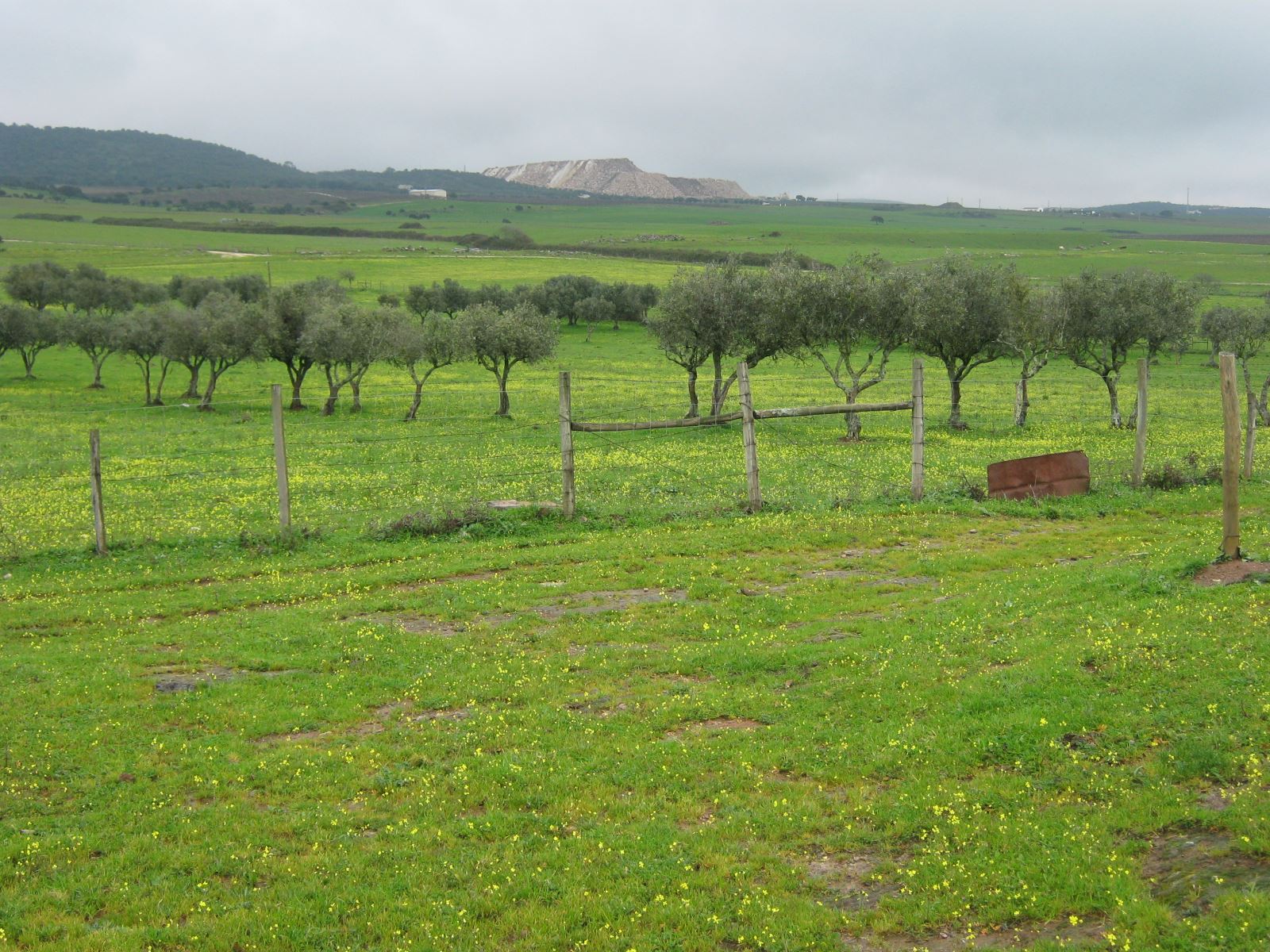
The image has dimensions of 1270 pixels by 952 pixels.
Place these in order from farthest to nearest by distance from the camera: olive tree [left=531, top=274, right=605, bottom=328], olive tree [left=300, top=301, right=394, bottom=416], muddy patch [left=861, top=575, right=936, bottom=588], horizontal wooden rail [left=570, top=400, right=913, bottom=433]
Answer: olive tree [left=531, top=274, right=605, bottom=328] → olive tree [left=300, top=301, right=394, bottom=416] → horizontal wooden rail [left=570, top=400, right=913, bottom=433] → muddy patch [left=861, top=575, right=936, bottom=588]

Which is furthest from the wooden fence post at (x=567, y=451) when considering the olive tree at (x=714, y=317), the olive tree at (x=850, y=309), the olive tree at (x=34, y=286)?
the olive tree at (x=34, y=286)

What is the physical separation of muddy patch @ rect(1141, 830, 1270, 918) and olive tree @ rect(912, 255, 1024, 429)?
1462 inches

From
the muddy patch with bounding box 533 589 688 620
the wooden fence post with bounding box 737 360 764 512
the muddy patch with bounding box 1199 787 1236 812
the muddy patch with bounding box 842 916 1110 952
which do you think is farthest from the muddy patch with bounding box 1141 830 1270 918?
the wooden fence post with bounding box 737 360 764 512

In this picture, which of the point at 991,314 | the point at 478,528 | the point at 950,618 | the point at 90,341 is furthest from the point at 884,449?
the point at 90,341

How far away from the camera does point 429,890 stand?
7.34m

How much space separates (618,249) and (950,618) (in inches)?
6758

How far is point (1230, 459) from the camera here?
1248 centimetres

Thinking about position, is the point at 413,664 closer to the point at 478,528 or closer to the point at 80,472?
the point at 478,528

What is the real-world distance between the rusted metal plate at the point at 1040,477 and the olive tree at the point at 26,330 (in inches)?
2595

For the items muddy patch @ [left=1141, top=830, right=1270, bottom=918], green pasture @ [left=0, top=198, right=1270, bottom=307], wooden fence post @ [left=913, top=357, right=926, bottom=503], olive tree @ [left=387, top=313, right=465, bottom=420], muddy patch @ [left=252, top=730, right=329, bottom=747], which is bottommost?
muddy patch @ [left=252, top=730, right=329, bottom=747]

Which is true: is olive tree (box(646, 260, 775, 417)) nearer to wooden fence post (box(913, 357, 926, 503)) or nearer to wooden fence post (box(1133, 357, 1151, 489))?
wooden fence post (box(913, 357, 926, 503))

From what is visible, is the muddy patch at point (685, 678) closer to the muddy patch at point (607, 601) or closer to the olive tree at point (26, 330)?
the muddy patch at point (607, 601)

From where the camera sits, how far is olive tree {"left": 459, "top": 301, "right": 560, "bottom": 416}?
171ft

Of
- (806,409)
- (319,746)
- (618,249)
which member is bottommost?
(319,746)
